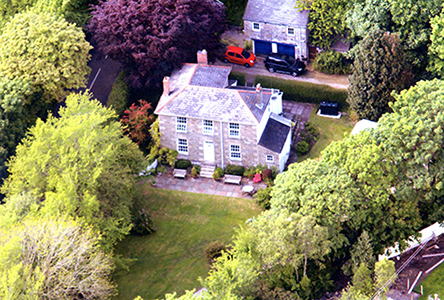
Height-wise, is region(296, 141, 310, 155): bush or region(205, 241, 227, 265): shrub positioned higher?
region(296, 141, 310, 155): bush

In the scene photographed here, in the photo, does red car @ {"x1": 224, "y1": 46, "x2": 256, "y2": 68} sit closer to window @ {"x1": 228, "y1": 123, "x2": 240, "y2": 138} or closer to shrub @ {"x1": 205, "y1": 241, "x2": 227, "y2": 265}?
window @ {"x1": 228, "y1": 123, "x2": 240, "y2": 138}

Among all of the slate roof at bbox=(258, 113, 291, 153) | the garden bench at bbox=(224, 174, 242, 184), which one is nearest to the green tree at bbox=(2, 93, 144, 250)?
the garden bench at bbox=(224, 174, 242, 184)

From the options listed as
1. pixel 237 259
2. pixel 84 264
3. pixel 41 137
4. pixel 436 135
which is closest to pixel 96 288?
pixel 84 264

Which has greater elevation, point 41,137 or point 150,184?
point 41,137

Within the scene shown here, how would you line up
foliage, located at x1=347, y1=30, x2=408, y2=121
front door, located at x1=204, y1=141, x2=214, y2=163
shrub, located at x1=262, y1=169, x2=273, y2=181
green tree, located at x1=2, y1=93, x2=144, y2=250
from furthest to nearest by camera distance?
front door, located at x1=204, y1=141, x2=214, y2=163, foliage, located at x1=347, y1=30, x2=408, y2=121, shrub, located at x1=262, y1=169, x2=273, y2=181, green tree, located at x1=2, y1=93, x2=144, y2=250

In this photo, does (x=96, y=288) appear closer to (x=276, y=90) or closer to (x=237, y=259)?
(x=237, y=259)

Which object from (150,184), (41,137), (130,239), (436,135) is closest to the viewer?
(436,135)

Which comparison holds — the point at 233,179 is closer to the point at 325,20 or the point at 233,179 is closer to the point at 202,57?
the point at 202,57
